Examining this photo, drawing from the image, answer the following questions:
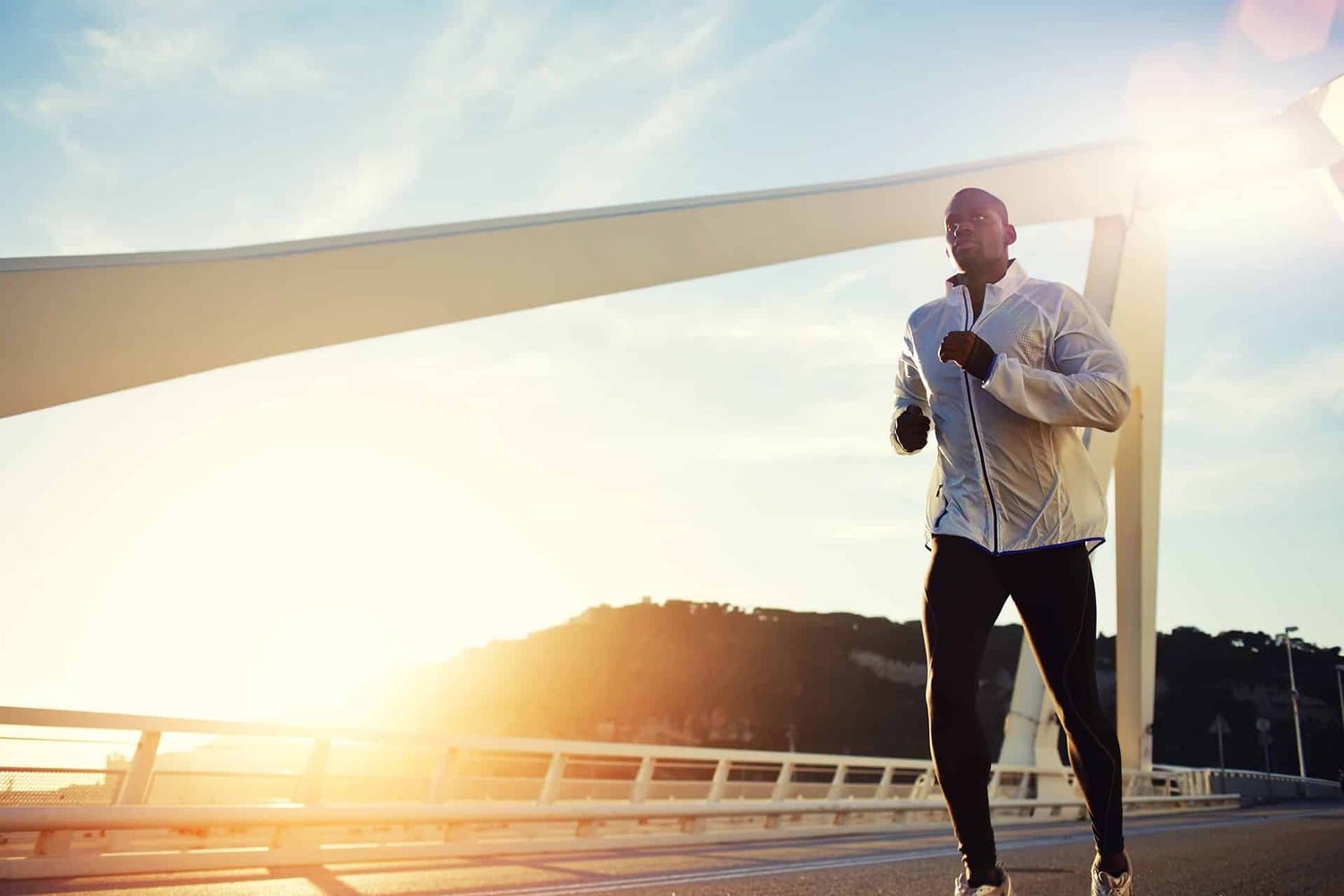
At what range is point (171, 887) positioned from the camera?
15.9 feet

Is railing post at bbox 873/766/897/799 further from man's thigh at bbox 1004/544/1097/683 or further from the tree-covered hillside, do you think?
the tree-covered hillside

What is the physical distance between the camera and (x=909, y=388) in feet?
10.7

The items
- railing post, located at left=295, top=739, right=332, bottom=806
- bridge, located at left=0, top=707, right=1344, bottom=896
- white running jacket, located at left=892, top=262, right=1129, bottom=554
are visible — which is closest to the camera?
white running jacket, located at left=892, top=262, right=1129, bottom=554

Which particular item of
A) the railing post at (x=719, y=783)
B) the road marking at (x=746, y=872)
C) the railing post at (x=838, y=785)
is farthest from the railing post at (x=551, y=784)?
the railing post at (x=838, y=785)

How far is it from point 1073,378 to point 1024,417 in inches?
6.4

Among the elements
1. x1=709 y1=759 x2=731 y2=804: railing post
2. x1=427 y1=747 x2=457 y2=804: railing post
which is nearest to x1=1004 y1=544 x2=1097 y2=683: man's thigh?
x1=427 y1=747 x2=457 y2=804: railing post

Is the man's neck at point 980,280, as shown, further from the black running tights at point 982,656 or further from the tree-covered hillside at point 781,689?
the tree-covered hillside at point 781,689

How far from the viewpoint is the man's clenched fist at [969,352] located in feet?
8.68

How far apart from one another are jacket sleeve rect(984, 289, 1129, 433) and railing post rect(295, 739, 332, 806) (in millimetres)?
5365

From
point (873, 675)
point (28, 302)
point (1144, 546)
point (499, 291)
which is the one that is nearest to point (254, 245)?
point (28, 302)

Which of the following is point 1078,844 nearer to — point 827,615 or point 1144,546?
point 1144,546

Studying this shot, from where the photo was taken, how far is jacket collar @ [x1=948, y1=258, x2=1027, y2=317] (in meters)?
3.01

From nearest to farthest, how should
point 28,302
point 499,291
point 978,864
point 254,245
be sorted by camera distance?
point 978,864 → point 28,302 → point 254,245 → point 499,291

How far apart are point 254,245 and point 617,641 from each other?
293 feet
